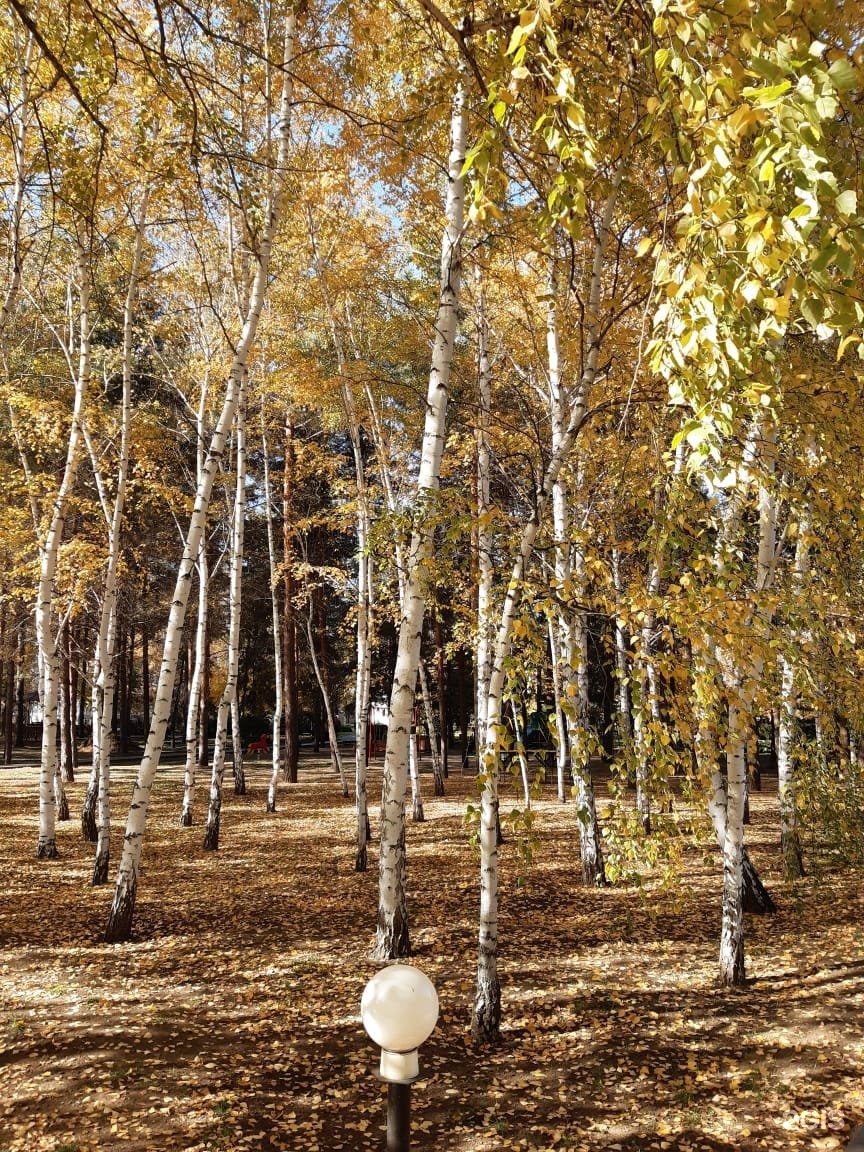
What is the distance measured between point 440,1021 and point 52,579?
6.55m

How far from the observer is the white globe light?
238 centimetres

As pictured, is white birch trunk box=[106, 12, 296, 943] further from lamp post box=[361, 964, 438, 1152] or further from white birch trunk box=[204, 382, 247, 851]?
lamp post box=[361, 964, 438, 1152]

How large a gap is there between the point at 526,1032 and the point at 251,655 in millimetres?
21270

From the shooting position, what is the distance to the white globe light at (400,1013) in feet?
7.81

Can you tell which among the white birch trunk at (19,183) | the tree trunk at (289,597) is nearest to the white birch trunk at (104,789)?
the white birch trunk at (19,183)

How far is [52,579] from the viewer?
859cm

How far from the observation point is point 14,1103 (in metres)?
3.71

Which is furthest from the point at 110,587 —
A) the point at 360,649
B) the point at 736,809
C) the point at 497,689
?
the point at 736,809

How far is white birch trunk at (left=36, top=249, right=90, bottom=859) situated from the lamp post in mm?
6981

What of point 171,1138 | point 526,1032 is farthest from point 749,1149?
point 171,1138

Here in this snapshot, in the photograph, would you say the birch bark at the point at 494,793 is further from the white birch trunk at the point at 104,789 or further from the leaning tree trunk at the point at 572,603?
the white birch trunk at the point at 104,789

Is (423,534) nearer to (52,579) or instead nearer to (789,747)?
(789,747)

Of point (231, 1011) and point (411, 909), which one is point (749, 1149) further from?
point (411, 909)

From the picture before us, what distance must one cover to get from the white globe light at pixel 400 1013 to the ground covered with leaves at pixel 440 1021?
1.63 m
